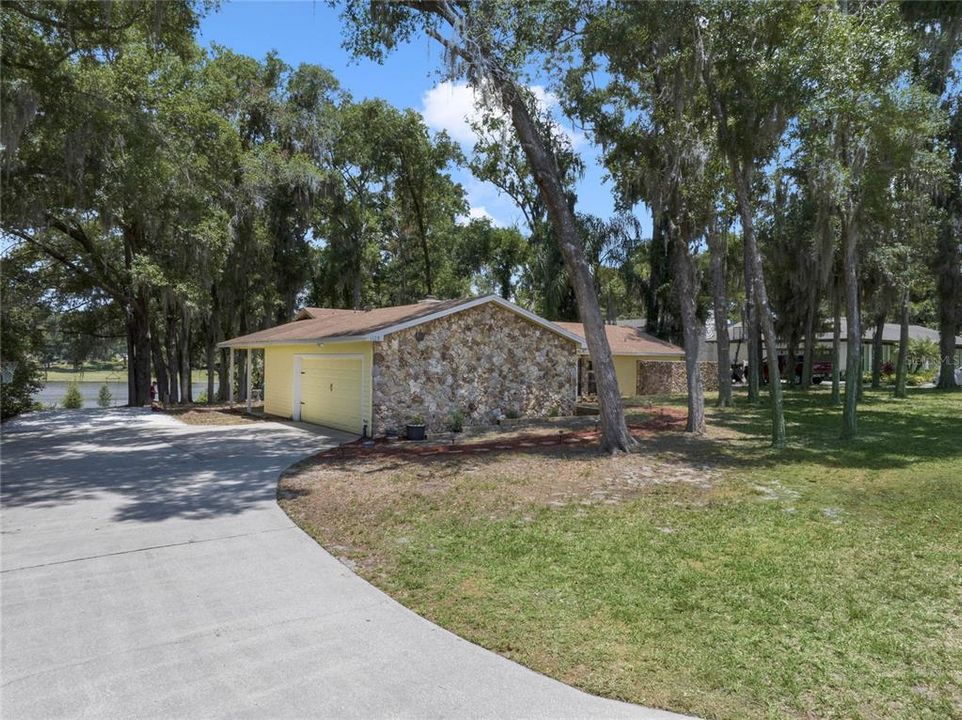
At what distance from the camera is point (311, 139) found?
2377 cm

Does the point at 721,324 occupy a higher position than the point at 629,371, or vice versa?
the point at 721,324

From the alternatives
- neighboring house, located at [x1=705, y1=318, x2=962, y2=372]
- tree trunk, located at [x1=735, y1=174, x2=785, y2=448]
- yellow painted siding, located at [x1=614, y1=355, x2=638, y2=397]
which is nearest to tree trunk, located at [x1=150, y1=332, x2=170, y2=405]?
yellow painted siding, located at [x1=614, y1=355, x2=638, y2=397]

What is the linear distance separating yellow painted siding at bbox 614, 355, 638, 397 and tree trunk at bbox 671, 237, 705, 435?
1013 cm

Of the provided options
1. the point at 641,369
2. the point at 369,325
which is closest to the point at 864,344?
the point at 641,369

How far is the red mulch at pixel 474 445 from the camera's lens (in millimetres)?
10375

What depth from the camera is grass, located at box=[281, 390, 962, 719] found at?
3.10 meters

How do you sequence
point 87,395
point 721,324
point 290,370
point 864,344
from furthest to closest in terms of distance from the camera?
1. point 87,395
2. point 864,344
3. point 721,324
4. point 290,370

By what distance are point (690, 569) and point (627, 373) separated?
1979cm

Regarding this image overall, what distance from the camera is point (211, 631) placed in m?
3.60

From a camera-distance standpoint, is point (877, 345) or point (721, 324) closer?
point (721, 324)

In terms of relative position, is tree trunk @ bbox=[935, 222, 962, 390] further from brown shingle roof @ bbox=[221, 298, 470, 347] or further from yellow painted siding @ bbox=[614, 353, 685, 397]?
brown shingle roof @ bbox=[221, 298, 470, 347]

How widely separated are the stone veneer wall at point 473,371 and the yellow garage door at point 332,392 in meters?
1.04

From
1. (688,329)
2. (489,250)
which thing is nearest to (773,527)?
(688,329)

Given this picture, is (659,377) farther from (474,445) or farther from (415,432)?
(474,445)
